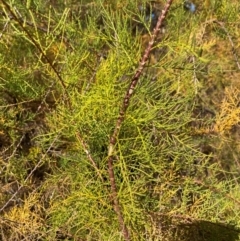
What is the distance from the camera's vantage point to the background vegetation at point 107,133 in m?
1.17

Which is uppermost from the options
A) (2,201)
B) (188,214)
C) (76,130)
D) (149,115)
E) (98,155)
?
(149,115)

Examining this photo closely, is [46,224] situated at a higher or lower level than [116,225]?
lower

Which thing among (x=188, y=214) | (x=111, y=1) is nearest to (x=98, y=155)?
(x=188, y=214)

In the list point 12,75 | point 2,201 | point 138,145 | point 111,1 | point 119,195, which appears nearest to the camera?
point 119,195

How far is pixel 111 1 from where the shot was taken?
6.50ft

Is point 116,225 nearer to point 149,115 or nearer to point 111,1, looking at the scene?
point 149,115

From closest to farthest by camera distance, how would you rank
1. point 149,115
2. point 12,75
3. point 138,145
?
point 149,115, point 138,145, point 12,75

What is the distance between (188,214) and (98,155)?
1.25 feet

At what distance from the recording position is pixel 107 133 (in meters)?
1.24

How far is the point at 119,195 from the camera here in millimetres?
1240

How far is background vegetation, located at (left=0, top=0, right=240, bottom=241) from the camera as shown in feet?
3.83

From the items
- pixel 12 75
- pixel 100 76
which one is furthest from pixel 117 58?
pixel 12 75

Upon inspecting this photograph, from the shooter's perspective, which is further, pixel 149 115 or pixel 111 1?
pixel 111 1

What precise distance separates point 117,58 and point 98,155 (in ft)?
1.17
